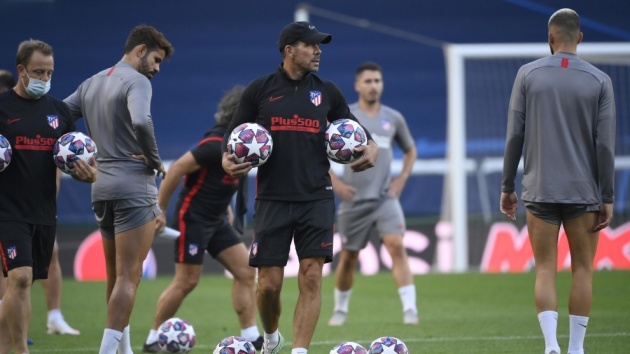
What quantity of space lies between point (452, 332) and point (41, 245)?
436 cm

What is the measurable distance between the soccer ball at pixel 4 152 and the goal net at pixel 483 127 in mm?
11775

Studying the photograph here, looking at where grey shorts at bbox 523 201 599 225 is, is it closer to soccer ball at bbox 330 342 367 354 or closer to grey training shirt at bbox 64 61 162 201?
soccer ball at bbox 330 342 367 354

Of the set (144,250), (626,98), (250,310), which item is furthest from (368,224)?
(626,98)

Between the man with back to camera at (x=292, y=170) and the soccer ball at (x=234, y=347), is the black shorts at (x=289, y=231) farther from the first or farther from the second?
the soccer ball at (x=234, y=347)

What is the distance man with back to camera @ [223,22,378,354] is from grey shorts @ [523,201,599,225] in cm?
117

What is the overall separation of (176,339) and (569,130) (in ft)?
11.8

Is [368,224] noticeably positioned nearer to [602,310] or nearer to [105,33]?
[602,310]

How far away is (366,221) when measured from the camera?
12195 millimetres

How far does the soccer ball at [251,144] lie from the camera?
7.45 meters

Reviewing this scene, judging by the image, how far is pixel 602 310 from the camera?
40.1 feet

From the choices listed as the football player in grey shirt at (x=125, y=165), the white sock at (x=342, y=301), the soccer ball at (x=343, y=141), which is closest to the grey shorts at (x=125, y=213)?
the football player in grey shirt at (x=125, y=165)

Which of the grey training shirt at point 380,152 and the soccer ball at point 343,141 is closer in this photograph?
the soccer ball at point 343,141

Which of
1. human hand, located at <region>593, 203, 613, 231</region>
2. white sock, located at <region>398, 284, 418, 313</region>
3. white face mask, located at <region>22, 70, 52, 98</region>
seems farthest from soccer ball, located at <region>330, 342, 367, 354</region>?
white sock, located at <region>398, 284, 418, 313</region>

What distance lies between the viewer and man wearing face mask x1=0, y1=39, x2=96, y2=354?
743cm
